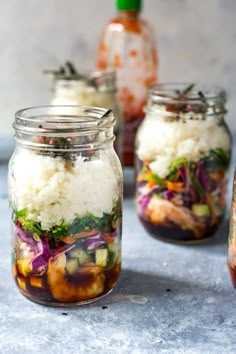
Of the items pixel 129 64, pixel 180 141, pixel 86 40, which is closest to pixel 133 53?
pixel 129 64

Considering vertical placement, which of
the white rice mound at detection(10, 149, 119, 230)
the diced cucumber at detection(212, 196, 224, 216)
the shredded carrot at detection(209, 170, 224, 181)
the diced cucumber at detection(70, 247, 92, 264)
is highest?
the white rice mound at detection(10, 149, 119, 230)

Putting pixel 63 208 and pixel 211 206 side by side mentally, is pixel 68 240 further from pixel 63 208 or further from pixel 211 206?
pixel 211 206

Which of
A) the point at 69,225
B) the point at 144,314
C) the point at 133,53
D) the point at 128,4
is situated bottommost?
the point at 144,314

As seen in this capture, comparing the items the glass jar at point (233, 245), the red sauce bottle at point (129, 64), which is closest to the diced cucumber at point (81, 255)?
the glass jar at point (233, 245)

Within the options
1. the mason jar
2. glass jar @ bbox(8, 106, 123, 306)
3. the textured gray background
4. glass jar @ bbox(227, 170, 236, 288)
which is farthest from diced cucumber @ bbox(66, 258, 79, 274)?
the textured gray background

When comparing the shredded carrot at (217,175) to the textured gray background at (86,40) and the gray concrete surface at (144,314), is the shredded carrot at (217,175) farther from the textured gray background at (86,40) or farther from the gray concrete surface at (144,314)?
the textured gray background at (86,40)

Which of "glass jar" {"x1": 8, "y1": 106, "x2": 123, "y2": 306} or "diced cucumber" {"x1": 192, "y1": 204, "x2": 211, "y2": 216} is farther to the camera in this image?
"diced cucumber" {"x1": 192, "y1": 204, "x2": 211, "y2": 216}

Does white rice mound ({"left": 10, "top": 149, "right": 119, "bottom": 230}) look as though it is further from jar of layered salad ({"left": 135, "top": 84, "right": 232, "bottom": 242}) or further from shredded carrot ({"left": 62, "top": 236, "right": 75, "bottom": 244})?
jar of layered salad ({"left": 135, "top": 84, "right": 232, "bottom": 242})
